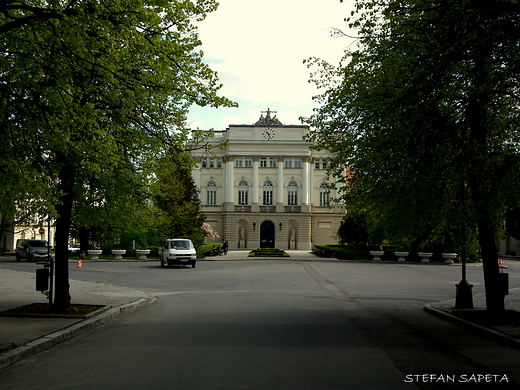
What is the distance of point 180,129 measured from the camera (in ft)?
43.8

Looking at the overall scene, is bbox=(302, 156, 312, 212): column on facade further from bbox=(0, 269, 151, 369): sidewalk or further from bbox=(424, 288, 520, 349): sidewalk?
bbox=(424, 288, 520, 349): sidewalk

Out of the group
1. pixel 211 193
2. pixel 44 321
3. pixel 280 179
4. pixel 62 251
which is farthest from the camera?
pixel 211 193

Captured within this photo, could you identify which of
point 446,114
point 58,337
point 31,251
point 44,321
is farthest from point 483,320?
point 31,251

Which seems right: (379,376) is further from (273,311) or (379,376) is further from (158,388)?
(273,311)

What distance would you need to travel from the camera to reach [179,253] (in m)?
36.1

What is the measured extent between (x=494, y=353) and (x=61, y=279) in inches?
387

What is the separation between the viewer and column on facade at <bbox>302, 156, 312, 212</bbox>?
8281 cm

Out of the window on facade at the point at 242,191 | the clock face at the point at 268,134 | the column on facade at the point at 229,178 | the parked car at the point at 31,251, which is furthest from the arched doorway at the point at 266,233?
the parked car at the point at 31,251

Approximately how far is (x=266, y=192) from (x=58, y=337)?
244 feet

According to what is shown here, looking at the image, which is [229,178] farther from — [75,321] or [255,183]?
[75,321]

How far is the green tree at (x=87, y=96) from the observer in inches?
339

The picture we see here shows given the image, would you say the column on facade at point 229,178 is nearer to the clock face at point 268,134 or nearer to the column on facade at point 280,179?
the clock face at point 268,134

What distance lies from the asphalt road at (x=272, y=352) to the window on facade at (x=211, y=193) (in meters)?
67.8

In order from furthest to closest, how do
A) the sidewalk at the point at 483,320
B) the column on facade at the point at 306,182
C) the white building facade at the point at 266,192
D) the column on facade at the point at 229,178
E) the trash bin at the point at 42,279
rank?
the column on facade at the point at 229,178 < the column on facade at the point at 306,182 < the white building facade at the point at 266,192 < the trash bin at the point at 42,279 < the sidewalk at the point at 483,320
